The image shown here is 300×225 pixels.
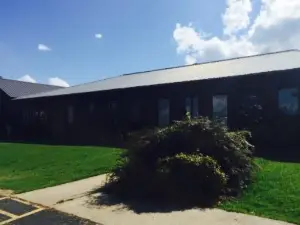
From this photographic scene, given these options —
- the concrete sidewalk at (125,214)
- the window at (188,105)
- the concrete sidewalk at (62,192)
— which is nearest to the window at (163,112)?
the window at (188,105)

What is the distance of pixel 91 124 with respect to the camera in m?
25.4

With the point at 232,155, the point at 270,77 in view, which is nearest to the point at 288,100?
the point at 270,77

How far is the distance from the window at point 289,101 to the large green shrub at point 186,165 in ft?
21.8

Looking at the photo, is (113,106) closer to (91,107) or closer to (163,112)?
(91,107)

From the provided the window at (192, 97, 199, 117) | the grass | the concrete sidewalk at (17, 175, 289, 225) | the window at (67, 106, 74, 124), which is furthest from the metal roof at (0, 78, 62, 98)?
the concrete sidewalk at (17, 175, 289, 225)

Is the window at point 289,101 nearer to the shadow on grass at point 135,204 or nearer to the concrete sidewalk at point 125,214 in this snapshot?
the shadow on grass at point 135,204

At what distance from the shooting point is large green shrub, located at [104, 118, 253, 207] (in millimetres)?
8305

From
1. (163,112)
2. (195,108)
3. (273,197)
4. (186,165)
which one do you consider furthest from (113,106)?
(273,197)

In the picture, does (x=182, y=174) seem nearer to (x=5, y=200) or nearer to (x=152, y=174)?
(x=152, y=174)

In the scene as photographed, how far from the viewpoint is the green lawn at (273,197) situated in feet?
23.0

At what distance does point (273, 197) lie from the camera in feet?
25.6

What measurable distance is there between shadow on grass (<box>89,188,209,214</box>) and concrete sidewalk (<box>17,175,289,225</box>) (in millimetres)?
46

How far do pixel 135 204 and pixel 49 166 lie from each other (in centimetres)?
671

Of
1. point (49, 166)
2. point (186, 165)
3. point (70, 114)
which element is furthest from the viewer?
point (70, 114)
